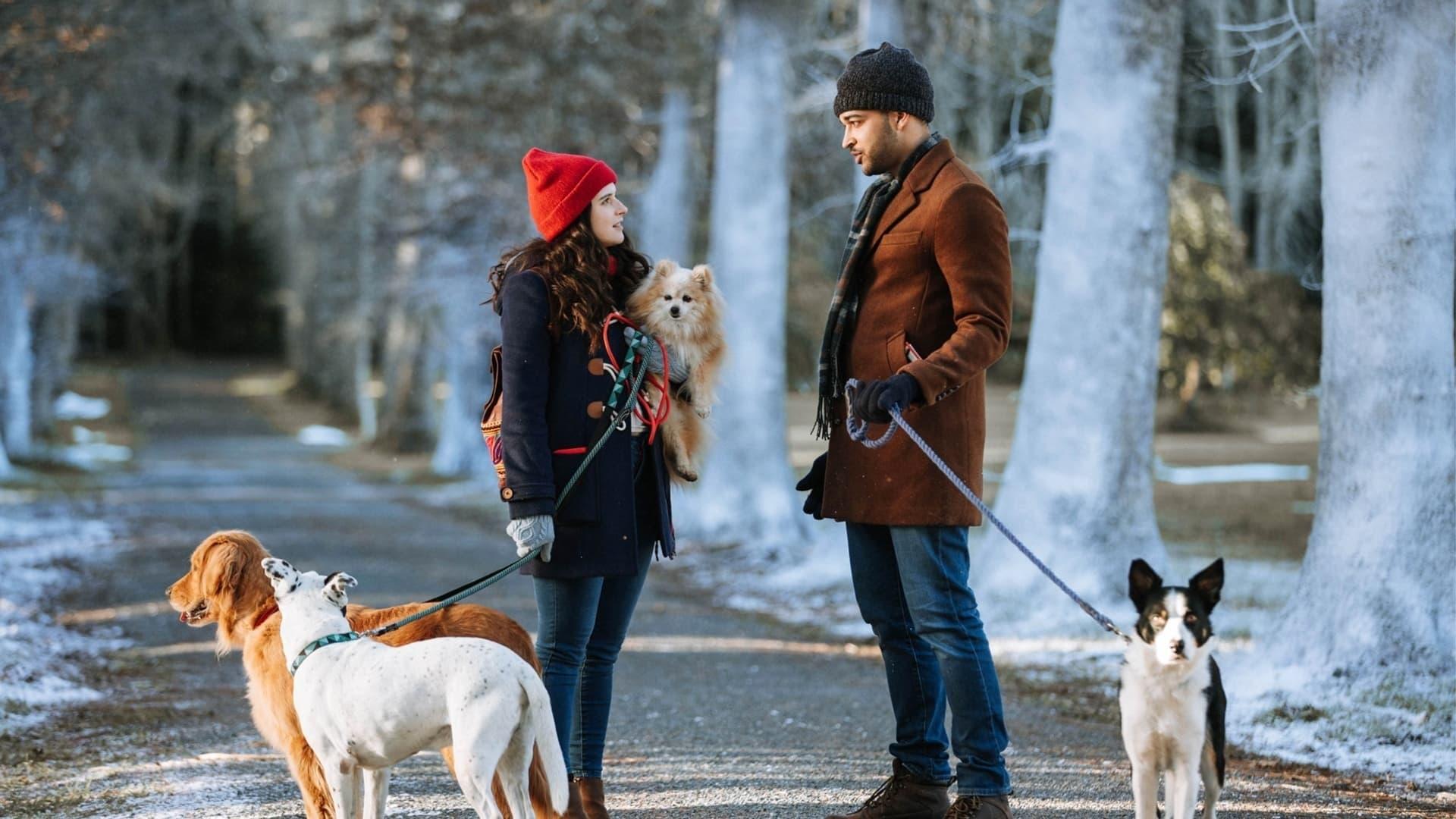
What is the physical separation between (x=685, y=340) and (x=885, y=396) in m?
0.85

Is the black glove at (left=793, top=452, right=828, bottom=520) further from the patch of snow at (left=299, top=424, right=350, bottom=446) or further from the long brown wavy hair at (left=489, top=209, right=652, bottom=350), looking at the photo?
the patch of snow at (left=299, top=424, right=350, bottom=446)

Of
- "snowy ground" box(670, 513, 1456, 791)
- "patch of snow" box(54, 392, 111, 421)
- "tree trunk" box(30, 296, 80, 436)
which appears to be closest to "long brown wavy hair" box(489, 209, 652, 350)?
"snowy ground" box(670, 513, 1456, 791)

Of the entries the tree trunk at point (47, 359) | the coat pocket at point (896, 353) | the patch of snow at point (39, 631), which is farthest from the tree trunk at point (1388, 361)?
the tree trunk at point (47, 359)

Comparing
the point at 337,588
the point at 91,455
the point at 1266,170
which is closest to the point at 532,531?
the point at 337,588

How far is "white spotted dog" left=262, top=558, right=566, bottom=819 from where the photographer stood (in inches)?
174

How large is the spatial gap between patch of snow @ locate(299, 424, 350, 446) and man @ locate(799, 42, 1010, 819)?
36.5m

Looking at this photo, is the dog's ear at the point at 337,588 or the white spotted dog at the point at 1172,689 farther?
the dog's ear at the point at 337,588

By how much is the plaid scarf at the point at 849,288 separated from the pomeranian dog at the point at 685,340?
0.37 metres

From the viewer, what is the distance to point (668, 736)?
7242 mm

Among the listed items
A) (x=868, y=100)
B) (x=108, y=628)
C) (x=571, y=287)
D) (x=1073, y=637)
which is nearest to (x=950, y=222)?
(x=868, y=100)

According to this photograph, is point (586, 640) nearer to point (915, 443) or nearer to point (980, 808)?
point (915, 443)

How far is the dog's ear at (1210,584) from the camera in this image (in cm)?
471

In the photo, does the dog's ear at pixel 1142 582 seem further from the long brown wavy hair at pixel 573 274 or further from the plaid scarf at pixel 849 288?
the long brown wavy hair at pixel 573 274

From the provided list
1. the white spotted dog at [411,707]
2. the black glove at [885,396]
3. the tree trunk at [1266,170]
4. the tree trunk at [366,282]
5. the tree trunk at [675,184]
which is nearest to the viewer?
the white spotted dog at [411,707]
